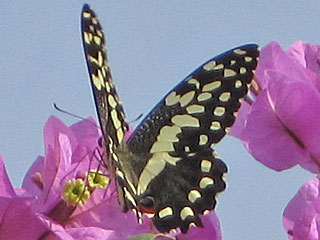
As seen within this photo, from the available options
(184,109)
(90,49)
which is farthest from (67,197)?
(184,109)

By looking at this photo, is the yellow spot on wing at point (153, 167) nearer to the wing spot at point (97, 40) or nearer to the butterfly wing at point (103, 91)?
the butterfly wing at point (103, 91)

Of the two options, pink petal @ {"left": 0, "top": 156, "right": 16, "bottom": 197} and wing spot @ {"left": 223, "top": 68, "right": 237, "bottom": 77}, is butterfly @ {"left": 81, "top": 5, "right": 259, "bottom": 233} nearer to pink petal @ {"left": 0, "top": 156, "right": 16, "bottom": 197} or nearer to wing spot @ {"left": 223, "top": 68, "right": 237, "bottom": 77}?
wing spot @ {"left": 223, "top": 68, "right": 237, "bottom": 77}

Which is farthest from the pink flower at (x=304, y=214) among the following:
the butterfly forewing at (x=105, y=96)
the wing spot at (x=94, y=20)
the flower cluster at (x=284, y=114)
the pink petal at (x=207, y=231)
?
the wing spot at (x=94, y=20)

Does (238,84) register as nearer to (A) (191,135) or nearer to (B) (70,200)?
(A) (191,135)

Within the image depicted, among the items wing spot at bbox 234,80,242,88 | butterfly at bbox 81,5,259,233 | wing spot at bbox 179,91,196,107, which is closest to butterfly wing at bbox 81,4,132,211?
butterfly at bbox 81,5,259,233

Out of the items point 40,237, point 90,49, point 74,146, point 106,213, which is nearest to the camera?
point 40,237

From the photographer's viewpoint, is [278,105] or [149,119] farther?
[149,119]

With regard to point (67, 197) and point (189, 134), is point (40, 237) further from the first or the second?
point (189, 134)
